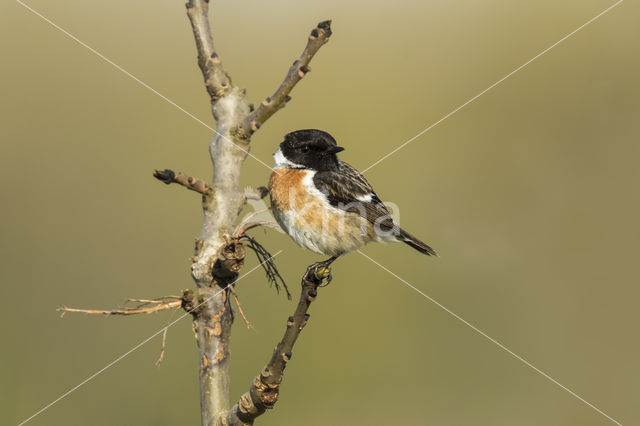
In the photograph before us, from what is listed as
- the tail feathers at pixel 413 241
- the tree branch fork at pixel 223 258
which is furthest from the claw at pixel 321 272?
the tail feathers at pixel 413 241

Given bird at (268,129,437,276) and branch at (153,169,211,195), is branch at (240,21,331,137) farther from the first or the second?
bird at (268,129,437,276)

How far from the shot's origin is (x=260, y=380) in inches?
91.5

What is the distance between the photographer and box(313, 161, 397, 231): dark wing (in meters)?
3.79

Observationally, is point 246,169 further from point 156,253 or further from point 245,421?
point 245,421

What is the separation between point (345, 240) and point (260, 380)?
1.55 meters

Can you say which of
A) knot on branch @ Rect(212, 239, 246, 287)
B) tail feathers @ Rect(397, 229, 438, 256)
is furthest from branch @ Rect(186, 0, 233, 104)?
tail feathers @ Rect(397, 229, 438, 256)

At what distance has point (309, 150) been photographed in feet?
12.6

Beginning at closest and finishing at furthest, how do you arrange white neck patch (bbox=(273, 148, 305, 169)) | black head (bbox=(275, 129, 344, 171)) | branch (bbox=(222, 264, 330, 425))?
branch (bbox=(222, 264, 330, 425)) → black head (bbox=(275, 129, 344, 171)) → white neck patch (bbox=(273, 148, 305, 169))

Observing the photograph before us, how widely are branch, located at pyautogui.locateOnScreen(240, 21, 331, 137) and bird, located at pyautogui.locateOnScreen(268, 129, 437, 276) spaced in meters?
0.96

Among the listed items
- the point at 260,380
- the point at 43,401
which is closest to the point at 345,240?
the point at 260,380

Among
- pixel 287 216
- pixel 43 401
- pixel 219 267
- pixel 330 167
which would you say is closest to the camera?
pixel 219 267

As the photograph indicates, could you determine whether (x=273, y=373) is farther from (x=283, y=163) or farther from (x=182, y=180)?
(x=283, y=163)

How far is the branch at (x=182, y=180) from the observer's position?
250 centimetres

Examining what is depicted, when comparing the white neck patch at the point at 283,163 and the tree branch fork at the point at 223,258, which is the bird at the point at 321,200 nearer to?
the white neck patch at the point at 283,163
